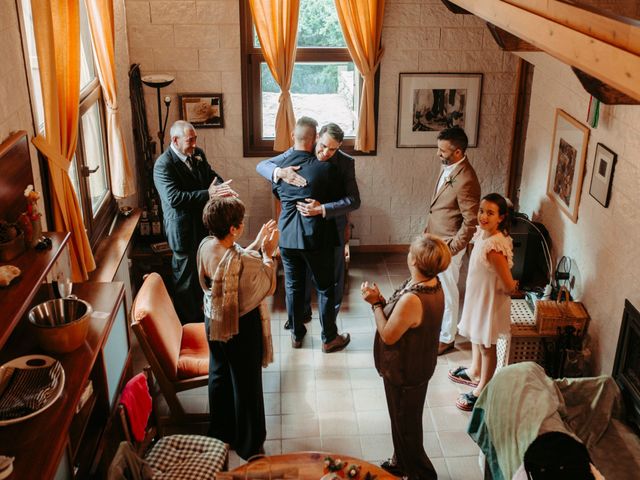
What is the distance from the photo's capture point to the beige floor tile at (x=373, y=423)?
457cm

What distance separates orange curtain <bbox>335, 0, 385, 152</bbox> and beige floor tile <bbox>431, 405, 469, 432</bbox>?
2.86m

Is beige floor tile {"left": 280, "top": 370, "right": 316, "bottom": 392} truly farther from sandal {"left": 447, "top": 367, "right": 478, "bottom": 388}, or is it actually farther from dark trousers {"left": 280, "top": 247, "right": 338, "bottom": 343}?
sandal {"left": 447, "top": 367, "right": 478, "bottom": 388}

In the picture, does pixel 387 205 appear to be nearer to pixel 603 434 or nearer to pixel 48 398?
pixel 603 434

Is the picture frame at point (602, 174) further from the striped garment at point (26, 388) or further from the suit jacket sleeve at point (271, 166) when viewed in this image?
the striped garment at point (26, 388)

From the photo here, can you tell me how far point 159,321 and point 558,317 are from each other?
2.60 meters

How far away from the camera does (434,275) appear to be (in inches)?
141

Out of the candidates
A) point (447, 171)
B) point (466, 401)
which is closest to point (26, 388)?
point (466, 401)

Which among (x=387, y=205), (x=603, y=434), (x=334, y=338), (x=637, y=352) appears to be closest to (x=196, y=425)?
(x=334, y=338)

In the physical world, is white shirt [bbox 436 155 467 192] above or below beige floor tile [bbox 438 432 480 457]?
above

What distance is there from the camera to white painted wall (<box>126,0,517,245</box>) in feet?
21.0

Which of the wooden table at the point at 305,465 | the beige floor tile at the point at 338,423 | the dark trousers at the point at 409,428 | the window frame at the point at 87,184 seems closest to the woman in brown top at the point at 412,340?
the dark trousers at the point at 409,428

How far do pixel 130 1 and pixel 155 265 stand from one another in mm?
2331

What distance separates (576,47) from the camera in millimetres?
2578

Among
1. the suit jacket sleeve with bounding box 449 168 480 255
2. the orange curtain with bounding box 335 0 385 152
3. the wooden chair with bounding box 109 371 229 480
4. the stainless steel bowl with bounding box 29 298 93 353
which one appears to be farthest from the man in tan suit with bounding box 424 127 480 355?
the stainless steel bowl with bounding box 29 298 93 353
